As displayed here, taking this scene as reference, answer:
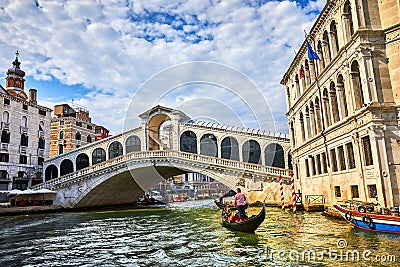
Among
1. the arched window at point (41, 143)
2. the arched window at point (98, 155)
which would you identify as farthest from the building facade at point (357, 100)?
the arched window at point (41, 143)

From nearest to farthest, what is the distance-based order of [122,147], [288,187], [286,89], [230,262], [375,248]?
[230,262] → [375,248] → [288,187] → [286,89] → [122,147]

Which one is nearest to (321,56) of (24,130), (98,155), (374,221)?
(374,221)

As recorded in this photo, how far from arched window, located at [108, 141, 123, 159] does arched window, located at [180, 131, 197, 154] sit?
5.84 meters

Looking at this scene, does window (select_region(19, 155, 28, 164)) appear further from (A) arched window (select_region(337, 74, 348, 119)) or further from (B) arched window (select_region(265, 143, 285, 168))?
(A) arched window (select_region(337, 74, 348, 119))

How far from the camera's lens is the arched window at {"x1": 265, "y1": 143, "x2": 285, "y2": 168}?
22237mm

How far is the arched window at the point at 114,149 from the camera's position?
2692 centimetres

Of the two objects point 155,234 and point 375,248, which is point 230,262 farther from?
point 155,234

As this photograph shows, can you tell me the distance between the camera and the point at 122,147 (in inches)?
1055

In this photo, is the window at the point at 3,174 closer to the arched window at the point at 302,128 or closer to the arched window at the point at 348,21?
the arched window at the point at 302,128

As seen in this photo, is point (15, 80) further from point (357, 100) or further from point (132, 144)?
point (357, 100)

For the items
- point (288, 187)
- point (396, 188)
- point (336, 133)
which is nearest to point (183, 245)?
point (396, 188)

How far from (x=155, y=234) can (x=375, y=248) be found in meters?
6.60

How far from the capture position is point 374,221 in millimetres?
8117

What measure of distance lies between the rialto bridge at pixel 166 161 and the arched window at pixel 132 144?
5 cm
